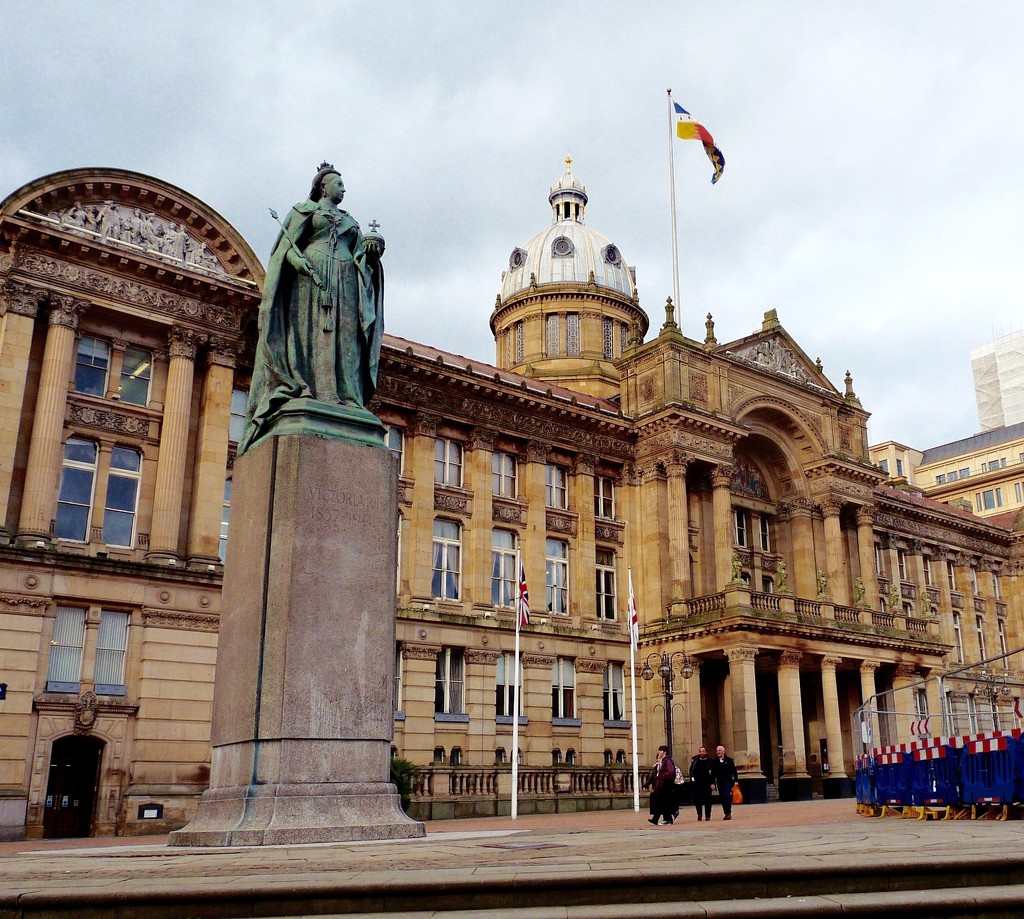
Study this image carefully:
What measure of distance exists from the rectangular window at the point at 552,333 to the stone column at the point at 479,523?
69.4ft

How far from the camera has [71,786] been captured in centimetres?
2916

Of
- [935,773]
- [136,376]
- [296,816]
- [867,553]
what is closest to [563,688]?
[867,553]

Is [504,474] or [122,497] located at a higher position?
[504,474]

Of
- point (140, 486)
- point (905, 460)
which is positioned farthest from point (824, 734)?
point (905, 460)

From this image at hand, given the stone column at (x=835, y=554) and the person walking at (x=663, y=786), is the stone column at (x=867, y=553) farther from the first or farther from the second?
the person walking at (x=663, y=786)

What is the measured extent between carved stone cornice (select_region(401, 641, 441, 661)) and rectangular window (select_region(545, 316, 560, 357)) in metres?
28.1

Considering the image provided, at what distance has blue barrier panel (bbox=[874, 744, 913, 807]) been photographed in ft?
68.0

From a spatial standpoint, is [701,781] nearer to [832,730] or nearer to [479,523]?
[479,523]

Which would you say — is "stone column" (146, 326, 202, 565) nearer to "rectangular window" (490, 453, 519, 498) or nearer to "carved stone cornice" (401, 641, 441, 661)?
"carved stone cornice" (401, 641, 441, 661)

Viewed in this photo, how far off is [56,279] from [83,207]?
2.72 metres

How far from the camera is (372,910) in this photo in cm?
701

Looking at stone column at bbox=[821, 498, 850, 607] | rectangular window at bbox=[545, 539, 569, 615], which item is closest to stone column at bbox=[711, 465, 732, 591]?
rectangular window at bbox=[545, 539, 569, 615]

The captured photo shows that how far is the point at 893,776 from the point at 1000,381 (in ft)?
292

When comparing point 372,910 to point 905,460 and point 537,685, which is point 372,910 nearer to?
point 537,685
